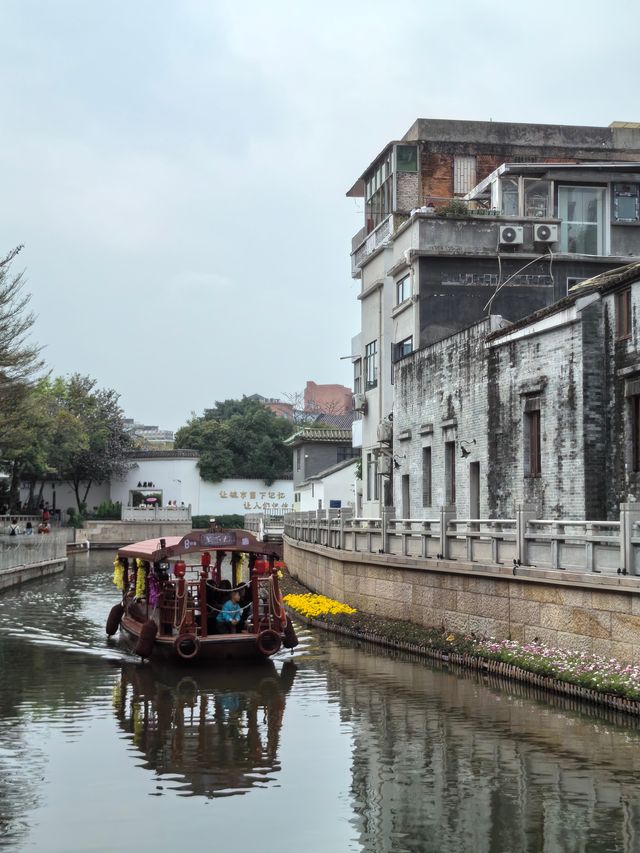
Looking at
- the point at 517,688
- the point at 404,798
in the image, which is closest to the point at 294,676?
the point at 517,688

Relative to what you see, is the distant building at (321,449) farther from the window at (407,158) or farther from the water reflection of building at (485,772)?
the water reflection of building at (485,772)

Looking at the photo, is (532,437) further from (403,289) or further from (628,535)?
(403,289)

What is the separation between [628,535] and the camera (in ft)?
55.2

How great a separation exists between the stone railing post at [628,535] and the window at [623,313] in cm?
700

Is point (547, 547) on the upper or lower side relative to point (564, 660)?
upper

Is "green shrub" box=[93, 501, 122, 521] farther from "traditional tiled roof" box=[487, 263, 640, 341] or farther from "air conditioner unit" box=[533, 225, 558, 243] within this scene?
"traditional tiled roof" box=[487, 263, 640, 341]

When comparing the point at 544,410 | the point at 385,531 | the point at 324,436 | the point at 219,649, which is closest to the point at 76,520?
the point at 324,436

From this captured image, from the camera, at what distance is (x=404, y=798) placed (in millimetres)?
12422

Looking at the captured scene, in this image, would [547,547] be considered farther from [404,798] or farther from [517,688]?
[404,798]

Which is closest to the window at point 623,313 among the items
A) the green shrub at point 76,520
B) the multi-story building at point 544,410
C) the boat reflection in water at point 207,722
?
the multi-story building at point 544,410

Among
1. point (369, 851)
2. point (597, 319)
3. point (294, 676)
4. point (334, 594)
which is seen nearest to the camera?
point (369, 851)

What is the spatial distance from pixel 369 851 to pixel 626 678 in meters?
6.81

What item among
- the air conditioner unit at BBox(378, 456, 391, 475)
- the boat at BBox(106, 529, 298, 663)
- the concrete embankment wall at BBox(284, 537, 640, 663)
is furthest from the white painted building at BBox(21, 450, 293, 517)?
the boat at BBox(106, 529, 298, 663)

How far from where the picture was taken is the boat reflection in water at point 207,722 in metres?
13.6
